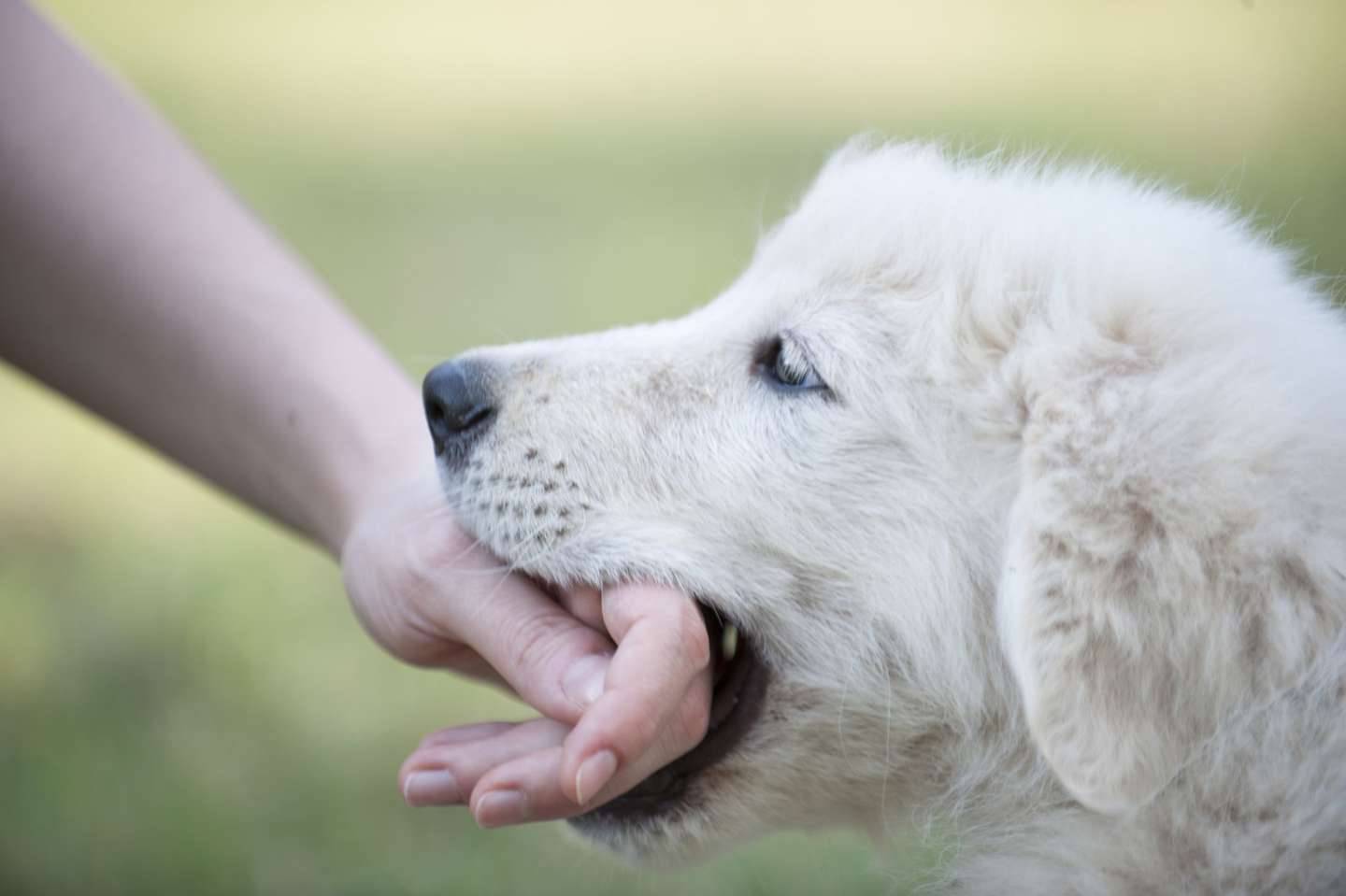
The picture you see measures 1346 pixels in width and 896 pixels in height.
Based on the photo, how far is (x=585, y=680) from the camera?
2.26m

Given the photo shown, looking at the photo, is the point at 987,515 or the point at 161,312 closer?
the point at 987,515

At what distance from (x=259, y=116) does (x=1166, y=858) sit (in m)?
11.5

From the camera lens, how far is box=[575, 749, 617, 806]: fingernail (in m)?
1.99

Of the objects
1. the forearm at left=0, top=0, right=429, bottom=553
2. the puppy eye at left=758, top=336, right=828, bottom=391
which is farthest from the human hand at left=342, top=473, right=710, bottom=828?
the puppy eye at left=758, top=336, right=828, bottom=391

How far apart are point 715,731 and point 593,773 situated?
1.85 feet

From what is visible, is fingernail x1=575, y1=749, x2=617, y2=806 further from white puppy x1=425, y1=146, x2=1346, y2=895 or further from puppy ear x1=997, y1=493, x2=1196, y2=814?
puppy ear x1=997, y1=493, x2=1196, y2=814

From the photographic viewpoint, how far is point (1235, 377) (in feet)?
7.09

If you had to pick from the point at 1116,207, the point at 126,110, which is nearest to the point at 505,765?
the point at 1116,207

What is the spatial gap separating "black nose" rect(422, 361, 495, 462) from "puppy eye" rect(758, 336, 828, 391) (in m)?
0.53

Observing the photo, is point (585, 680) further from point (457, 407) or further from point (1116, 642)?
point (1116, 642)

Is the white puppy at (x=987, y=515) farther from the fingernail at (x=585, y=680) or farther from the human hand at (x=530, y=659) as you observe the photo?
the fingernail at (x=585, y=680)

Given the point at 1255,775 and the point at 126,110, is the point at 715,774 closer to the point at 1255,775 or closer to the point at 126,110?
the point at 1255,775

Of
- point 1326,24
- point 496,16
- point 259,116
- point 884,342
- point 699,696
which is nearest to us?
point 699,696

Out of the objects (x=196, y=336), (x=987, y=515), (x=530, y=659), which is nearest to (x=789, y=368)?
(x=987, y=515)
